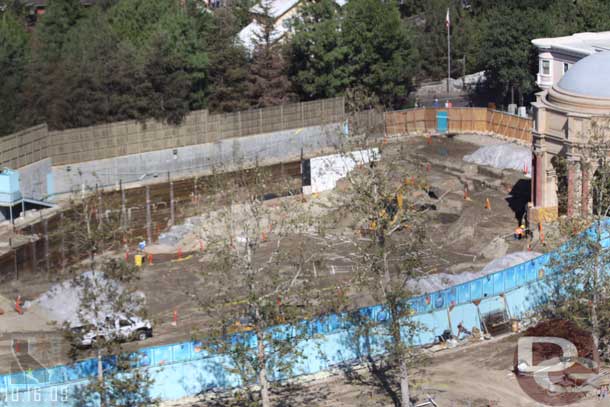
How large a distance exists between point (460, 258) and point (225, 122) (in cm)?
A: 2708

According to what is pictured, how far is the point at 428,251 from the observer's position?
51.8 m

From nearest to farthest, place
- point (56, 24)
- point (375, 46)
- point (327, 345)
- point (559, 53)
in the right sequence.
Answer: point (327, 345) → point (559, 53) → point (375, 46) → point (56, 24)

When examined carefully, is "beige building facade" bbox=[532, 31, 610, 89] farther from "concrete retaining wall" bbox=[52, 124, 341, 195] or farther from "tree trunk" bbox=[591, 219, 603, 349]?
"tree trunk" bbox=[591, 219, 603, 349]

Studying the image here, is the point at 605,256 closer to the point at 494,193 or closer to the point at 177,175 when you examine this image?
the point at 494,193

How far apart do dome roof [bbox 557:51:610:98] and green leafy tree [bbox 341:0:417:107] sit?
88.8ft

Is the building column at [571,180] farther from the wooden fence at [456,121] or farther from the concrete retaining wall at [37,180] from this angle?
the concrete retaining wall at [37,180]

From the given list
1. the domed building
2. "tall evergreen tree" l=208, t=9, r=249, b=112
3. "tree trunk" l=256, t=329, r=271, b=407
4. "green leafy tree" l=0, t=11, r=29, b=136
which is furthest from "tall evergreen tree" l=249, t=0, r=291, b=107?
"tree trunk" l=256, t=329, r=271, b=407

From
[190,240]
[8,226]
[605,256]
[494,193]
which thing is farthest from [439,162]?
[605,256]

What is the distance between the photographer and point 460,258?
199 feet

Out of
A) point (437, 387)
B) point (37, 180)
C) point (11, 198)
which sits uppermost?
point (37, 180)

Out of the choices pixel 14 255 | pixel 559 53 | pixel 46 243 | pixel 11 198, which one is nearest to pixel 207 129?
pixel 11 198

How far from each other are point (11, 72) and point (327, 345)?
44.2 metres

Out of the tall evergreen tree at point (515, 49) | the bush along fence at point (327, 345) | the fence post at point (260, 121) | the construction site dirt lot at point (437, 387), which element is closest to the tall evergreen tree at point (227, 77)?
the fence post at point (260, 121)

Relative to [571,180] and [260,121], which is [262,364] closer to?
[571,180]
